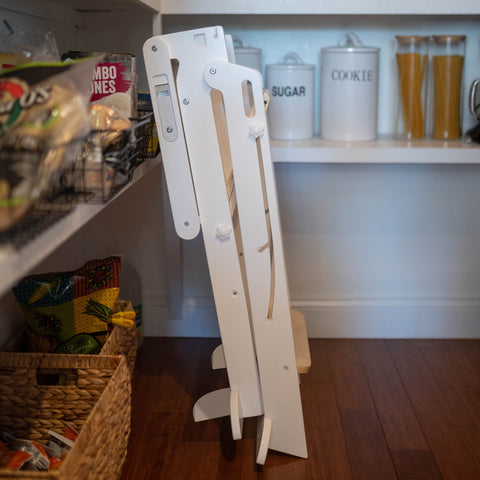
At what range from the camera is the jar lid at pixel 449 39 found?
1.62 metres

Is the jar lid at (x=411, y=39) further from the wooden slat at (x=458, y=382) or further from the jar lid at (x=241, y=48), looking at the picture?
the wooden slat at (x=458, y=382)

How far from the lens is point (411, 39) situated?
162cm

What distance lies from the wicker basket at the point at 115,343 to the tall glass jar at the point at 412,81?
0.94 metres

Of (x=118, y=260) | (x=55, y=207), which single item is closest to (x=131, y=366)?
(x=118, y=260)

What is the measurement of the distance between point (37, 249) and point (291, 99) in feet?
3.80

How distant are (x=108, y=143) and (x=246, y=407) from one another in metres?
0.73

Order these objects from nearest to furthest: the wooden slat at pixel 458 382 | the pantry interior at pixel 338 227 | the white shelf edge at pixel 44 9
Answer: the white shelf edge at pixel 44 9
the wooden slat at pixel 458 382
the pantry interior at pixel 338 227

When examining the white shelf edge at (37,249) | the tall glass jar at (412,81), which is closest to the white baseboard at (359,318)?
the tall glass jar at (412,81)

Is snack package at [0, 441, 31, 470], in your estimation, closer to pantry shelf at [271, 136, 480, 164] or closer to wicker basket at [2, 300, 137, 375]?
wicker basket at [2, 300, 137, 375]

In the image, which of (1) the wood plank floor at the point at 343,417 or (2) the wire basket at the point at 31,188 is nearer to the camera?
(2) the wire basket at the point at 31,188

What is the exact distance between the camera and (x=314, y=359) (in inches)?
70.1

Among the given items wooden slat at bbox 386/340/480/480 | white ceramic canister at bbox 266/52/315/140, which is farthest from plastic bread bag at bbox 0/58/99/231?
wooden slat at bbox 386/340/480/480

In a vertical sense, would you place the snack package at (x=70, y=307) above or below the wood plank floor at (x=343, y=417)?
above

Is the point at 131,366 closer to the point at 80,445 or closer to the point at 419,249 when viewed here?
the point at 80,445
